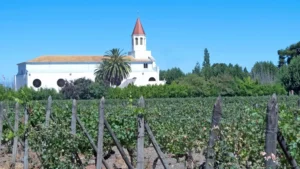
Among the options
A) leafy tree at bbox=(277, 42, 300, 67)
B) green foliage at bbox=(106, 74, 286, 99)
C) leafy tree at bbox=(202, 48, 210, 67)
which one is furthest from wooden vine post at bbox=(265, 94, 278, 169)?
leafy tree at bbox=(202, 48, 210, 67)

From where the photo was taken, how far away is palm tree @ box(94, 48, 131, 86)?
89.7 m

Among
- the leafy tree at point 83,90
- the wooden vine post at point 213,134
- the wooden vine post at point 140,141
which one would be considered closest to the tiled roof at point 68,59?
the leafy tree at point 83,90

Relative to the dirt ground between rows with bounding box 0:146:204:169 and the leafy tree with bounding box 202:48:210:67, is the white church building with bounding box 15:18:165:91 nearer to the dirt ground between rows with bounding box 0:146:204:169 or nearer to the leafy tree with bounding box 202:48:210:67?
the leafy tree with bounding box 202:48:210:67

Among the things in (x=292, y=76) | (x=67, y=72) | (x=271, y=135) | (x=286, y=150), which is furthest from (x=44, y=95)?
(x=271, y=135)

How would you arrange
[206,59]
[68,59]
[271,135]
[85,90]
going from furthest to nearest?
[206,59] → [68,59] → [85,90] → [271,135]

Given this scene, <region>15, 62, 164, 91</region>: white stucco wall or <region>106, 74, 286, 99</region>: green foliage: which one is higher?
<region>15, 62, 164, 91</region>: white stucco wall

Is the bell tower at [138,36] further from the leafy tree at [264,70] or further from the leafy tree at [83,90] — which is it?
the leafy tree at [83,90]

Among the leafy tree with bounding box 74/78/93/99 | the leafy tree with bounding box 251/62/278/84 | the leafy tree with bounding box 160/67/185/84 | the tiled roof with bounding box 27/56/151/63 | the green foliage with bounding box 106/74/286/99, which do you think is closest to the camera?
the green foliage with bounding box 106/74/286/99

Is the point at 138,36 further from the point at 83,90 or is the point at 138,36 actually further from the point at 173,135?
the point at 173,135

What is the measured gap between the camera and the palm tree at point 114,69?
89.7 m

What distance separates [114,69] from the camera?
295 ft

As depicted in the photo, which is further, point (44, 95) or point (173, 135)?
point (44, 95)

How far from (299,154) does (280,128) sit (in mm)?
275

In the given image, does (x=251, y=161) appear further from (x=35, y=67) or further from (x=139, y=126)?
(x=35, y=67)
